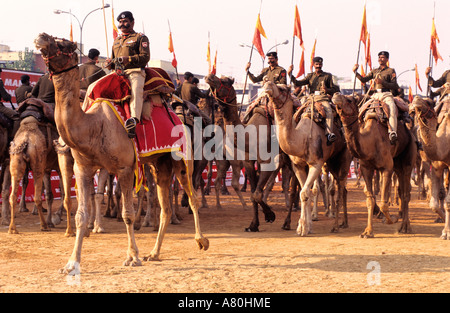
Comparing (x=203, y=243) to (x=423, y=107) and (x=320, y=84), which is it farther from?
(x=320, y=84)

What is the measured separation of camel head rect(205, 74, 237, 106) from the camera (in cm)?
1402

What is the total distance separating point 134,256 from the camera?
937cm

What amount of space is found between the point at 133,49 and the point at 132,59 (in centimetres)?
43

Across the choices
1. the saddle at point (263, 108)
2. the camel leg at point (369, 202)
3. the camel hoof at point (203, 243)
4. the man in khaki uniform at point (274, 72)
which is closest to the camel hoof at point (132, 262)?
the camel hoof at point (203, 243)

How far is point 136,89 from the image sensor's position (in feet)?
31.1

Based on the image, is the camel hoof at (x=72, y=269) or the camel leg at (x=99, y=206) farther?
the camel leg at (x=99, y=206)

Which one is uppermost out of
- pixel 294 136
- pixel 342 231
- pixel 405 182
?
pixel 294 136

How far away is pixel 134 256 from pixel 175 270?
77 centimetres

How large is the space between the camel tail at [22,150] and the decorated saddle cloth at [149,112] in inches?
154

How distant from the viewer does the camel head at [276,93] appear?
12.4 metres

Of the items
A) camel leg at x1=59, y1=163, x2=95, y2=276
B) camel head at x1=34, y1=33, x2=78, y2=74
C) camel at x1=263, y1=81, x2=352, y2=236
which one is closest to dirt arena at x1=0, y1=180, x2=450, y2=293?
camel leg at x1=59, y1=163, x2=95, y2=276

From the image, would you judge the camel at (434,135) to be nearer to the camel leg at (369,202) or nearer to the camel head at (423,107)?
the camel head at (423,107)
